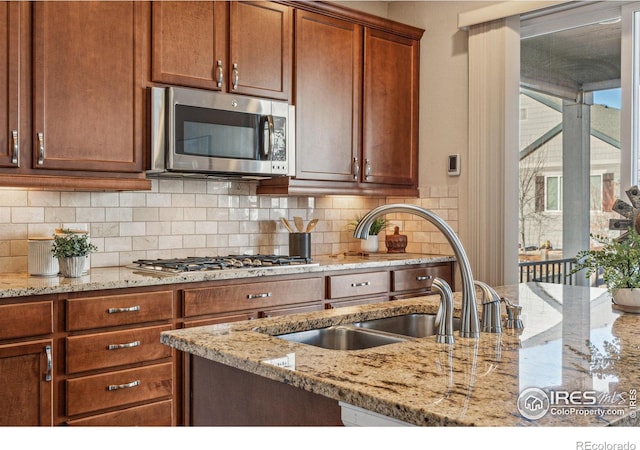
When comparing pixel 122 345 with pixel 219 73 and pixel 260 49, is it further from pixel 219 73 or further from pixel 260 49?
pixel 260 49

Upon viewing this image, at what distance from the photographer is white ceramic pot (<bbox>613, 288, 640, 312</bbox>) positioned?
1.95 meters

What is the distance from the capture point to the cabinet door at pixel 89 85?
9.23 ft

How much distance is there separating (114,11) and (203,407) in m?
2.19

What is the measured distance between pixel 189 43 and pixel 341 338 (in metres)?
2.06

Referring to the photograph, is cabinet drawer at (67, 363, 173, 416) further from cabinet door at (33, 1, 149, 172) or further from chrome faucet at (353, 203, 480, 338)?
chrome faucet at (353, 203, 480, 338)

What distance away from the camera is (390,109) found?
438 cm

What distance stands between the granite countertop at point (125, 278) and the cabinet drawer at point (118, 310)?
0.18ft

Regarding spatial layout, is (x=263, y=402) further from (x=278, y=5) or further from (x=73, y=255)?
(x=278, y=5)

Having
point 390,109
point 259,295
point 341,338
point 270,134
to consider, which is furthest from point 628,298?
point 390,109

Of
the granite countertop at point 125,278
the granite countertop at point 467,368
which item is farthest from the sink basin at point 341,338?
the granite countertop at point 125,278

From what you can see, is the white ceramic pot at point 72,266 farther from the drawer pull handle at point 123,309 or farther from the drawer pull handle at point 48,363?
the drawer pull handle at point 48,363

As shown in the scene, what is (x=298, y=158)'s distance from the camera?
380 centimetres
